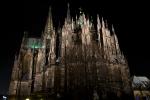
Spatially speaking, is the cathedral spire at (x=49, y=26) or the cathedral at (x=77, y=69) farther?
the cathedral spire at (x=49, y=26)

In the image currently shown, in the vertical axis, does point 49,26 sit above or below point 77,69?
above

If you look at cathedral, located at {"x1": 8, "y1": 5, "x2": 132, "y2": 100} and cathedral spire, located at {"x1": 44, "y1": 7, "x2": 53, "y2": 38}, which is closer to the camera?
cathedral, located at {"x1": 8, "y1": 5, "x2": 132, "y2": 100}

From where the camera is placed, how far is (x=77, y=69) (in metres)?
42.6

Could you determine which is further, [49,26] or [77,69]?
[49,26]

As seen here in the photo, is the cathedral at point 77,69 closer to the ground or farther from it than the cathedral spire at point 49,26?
closer to the ground

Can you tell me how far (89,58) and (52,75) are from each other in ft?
27.3

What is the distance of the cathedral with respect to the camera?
4022 cm

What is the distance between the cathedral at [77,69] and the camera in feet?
132

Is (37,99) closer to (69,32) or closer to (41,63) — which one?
(41,63)

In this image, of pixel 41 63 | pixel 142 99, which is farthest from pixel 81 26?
pixel 142 99

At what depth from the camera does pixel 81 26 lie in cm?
4981

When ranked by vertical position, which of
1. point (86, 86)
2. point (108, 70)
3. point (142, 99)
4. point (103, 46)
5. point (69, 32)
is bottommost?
point (142, 99)

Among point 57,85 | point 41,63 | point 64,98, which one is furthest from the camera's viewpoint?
point 41,63

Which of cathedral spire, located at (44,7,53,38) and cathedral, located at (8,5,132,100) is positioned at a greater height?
cathedral spire, located at (44,7,53,38)
